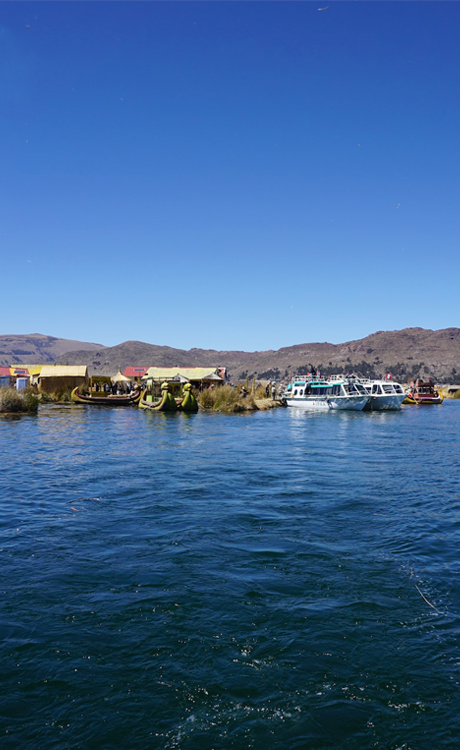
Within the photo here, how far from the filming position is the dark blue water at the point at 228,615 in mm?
4277

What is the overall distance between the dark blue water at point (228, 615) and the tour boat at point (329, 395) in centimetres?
3863

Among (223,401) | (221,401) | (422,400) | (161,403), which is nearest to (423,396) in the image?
(422,400)

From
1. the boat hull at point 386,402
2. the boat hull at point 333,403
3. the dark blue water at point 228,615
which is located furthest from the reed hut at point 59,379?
the dark blue water at point 228,615

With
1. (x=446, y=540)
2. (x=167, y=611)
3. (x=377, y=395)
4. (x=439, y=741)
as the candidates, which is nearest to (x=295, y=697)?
(x=439, y=741)

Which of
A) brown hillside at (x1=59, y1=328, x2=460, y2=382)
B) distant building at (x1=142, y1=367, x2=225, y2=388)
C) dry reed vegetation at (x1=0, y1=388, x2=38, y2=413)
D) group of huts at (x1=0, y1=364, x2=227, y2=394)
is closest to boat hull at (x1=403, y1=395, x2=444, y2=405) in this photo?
group of huts at (x1=0, y1=364, x2=227, y2=394)

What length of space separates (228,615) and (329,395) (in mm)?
49443

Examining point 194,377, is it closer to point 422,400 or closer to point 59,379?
point 59,379

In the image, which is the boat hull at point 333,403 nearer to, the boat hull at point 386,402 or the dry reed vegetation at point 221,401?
the boat hull at point 386,402

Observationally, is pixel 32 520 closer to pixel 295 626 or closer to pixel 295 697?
pixel 295 626

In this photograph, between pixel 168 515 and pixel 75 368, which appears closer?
pixel 168 515

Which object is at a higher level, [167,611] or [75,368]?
[75,368]

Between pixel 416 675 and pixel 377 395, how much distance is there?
50.5 metres

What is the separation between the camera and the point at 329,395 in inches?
2142

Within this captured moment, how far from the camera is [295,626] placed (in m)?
5.86
